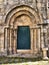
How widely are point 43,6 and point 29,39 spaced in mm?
2082

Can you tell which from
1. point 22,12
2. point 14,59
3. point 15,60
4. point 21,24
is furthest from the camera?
point 21,24

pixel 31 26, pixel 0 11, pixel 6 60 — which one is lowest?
pixel 6 60

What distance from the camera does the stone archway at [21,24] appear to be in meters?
11.1

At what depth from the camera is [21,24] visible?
37.2 ft

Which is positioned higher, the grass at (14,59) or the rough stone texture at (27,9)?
the rough stone texture at (27,9)

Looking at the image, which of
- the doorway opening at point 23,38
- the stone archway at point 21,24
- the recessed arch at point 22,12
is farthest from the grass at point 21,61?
the recessed arch at point 22,12

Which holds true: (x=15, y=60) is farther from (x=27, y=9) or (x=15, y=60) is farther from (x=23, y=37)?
(x=27, y=9)

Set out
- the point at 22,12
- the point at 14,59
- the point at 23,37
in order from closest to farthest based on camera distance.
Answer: the point at 14,59, the point at 22,12, the point at 23,37

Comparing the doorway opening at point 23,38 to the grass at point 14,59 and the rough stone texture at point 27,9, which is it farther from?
the grass at point 14,59

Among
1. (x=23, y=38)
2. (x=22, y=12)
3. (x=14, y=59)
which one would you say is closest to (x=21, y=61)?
(x=14, y=59)

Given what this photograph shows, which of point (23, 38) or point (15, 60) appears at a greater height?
point (23, 38)

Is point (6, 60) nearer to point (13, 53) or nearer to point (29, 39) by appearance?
point (13, 53)

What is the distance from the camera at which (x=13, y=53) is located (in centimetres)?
1122

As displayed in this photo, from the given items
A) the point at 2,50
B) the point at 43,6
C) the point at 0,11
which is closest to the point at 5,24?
the point at 0,11
